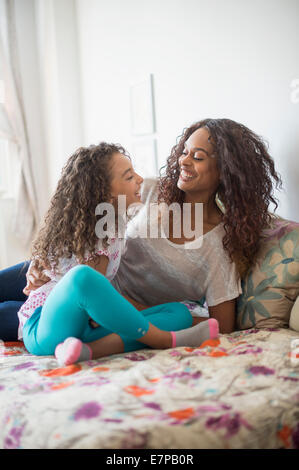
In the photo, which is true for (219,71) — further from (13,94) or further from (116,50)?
(13,94)

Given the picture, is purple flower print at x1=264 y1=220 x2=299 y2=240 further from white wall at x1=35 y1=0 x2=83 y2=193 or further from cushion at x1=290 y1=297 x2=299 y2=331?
white wall at x1=35 y1=0 x2=83 y2=193

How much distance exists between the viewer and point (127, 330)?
52.6 inches

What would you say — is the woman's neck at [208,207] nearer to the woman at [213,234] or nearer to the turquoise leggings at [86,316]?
the woman at [213,234]

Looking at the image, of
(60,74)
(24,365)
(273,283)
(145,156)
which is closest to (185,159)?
(273,283)

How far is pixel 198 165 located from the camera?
1712 mm

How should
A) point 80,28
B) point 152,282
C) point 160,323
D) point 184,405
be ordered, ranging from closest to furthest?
1. point 184,405
2. point 160,323
3. point 152,282
4. point 80,28

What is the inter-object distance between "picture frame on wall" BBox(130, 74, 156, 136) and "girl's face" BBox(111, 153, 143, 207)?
1102 millimetres

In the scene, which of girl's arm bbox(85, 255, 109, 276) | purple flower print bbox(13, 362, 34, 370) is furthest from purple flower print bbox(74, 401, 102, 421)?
girl's arm bbox(85, 255, 109, 276)

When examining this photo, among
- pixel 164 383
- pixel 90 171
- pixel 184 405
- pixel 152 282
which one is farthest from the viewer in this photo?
pixel 152 282

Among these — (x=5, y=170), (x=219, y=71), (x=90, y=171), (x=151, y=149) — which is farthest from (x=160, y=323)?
(x=5, y=170)

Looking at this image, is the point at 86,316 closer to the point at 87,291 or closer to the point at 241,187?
the point at 87,291

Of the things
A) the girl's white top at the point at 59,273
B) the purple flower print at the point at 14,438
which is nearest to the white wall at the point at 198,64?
the girl's white top at the point at 59,273

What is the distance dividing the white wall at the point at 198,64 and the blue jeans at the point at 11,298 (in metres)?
1.13

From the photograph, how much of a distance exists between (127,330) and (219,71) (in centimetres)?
141
